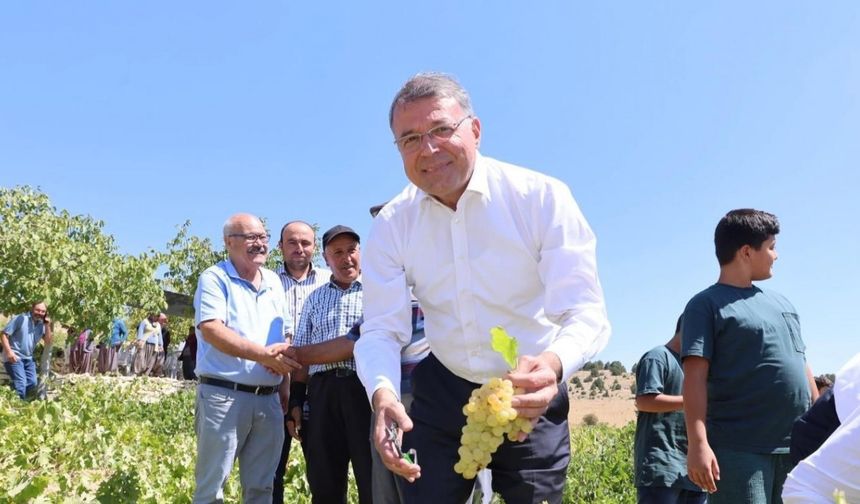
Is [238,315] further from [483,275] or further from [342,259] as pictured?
[483,275]

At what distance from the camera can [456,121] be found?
2.19 metres

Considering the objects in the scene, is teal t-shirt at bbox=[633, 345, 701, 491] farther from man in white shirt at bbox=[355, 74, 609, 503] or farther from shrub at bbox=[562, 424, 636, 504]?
man in white shirt at bbox=[355, 74, 609, 503]

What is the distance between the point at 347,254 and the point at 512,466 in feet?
8.75

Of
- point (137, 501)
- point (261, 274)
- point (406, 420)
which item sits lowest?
point (137, 501)

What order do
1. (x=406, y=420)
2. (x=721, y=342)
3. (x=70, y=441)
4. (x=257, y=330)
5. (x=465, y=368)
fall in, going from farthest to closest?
(x=70, y=441), (x=257, y=330), (x=721, y=342), (x=465, y=368), (x=406, y=420)

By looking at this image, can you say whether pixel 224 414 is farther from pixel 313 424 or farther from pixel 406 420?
pixel 406 420

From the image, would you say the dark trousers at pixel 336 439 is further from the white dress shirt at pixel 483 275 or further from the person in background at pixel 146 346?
the person in background at pixel 146 346

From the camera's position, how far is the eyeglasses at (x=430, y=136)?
2.16 m

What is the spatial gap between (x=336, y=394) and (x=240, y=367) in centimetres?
59

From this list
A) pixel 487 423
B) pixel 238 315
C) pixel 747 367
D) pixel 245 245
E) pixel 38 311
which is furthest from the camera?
pixel 38 311

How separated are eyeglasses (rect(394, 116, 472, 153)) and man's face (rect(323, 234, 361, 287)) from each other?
259 cm

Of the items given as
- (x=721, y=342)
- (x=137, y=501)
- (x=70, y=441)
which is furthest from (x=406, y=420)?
(x=70, y=441)

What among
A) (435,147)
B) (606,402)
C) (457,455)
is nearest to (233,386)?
(457,455)

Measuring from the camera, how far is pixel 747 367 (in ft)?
10.7
